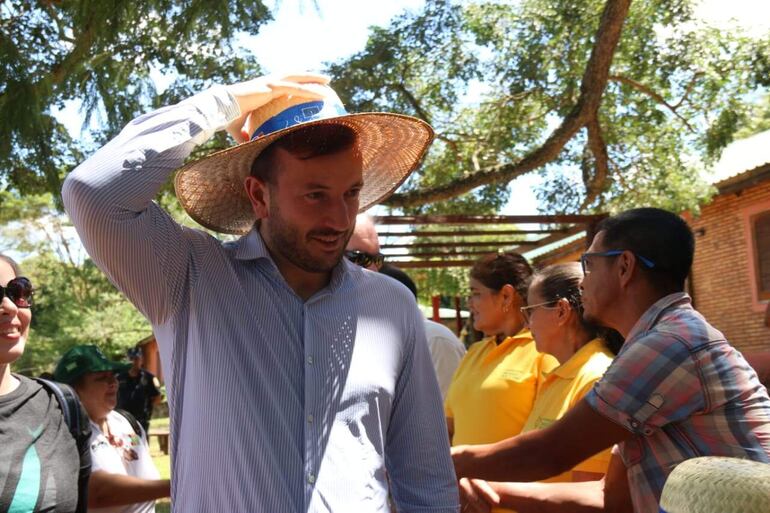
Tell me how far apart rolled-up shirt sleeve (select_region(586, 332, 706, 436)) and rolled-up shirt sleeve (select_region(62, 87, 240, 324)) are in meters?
1.17

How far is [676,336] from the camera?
2.20 meters

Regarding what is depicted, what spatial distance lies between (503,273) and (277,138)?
8.53 feet

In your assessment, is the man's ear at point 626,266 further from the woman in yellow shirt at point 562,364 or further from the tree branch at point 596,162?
the tree branch at point 596,162

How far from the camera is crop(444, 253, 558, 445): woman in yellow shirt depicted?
3.79m

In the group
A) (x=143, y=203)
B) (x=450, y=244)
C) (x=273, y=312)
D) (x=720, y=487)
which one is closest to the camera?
(x=720, y=487)

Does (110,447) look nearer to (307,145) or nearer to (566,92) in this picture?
(307,145)

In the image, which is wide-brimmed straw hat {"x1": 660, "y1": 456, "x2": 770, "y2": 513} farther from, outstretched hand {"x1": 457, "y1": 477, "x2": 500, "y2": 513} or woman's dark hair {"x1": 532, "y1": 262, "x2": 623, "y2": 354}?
woman's dark hair {"x1": 532, "y1": 262, "x2": 623, "y2": 354}

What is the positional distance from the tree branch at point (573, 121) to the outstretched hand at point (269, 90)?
7806 mm

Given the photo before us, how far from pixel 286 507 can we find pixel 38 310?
40462mm

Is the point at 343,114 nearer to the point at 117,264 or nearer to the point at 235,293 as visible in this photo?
the point at 235,293

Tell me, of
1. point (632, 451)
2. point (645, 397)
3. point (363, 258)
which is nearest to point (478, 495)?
point (632, 451)

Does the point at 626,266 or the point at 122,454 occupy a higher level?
the point at 626,266

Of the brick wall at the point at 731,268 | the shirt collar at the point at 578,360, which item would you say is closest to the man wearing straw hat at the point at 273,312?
the shirt collar at the point at 578,360

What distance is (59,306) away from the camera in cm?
4025
